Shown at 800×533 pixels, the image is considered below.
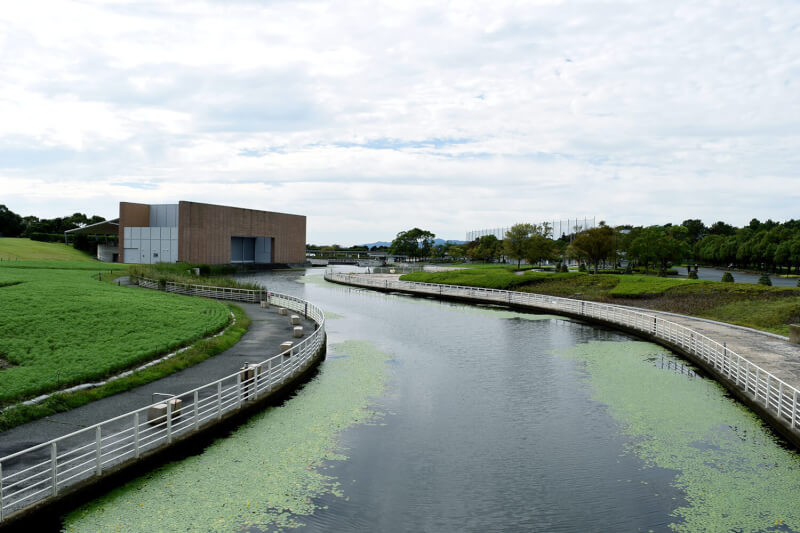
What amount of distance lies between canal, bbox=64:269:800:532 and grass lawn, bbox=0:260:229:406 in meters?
6.60

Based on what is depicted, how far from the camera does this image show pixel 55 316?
25.7 metres

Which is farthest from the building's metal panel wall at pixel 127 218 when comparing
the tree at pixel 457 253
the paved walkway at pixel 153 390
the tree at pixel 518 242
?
the tree at pixel 457 253

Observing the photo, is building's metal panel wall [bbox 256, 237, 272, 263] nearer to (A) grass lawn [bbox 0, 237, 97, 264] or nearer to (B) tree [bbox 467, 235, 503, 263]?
(A) grass lawn [bbox 0, 237, 97, 264]

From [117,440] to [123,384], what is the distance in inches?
210

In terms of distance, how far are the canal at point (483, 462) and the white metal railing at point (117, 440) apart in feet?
2.31

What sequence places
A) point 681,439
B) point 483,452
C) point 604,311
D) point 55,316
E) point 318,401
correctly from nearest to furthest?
point 483,452, point 681,439, point 318,401, point 55,316, point 604,311

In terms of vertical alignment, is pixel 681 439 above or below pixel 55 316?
below

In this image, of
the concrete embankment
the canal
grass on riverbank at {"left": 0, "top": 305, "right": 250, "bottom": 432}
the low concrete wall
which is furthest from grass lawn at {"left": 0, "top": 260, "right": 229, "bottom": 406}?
the low concrete wall

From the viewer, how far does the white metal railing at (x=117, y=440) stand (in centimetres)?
970

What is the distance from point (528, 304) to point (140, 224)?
77.0 m

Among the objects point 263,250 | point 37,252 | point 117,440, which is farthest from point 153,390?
point 263,250

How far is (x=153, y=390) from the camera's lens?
54.5 ft

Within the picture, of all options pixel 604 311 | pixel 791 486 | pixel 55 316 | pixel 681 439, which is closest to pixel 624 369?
pixel 681 439

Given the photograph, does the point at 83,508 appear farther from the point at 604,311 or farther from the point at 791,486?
the point at 604,311
